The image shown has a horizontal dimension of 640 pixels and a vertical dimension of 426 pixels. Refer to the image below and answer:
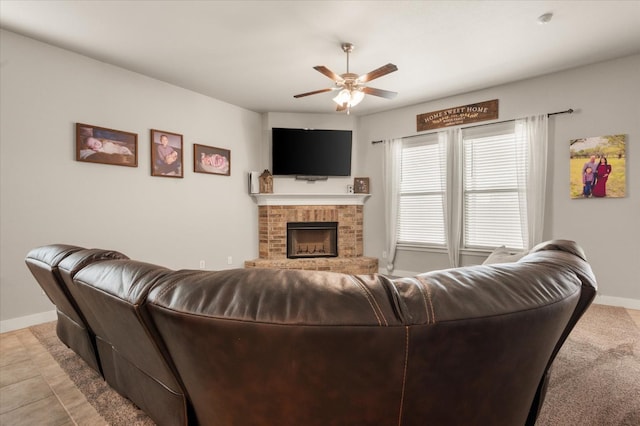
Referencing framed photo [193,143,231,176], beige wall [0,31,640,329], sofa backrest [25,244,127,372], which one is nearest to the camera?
sofa backrest [25,244,127,372]

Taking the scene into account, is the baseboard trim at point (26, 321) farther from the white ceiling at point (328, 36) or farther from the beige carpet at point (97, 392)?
the white ceiling at point (328, 36)

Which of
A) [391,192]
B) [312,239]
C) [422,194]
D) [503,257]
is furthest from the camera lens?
[312,239]

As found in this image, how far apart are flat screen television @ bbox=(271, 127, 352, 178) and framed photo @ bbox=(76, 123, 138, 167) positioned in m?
2.25

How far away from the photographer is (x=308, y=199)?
5707 mm

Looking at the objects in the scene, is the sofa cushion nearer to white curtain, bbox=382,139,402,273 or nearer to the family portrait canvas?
the family portrait canvas

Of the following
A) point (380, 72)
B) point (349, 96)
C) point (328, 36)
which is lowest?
point (349, 96)

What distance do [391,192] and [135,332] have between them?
4837 millimetres

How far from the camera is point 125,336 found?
1292mm

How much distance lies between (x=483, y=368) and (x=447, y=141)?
4.61 meters

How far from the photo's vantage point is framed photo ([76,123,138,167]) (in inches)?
139

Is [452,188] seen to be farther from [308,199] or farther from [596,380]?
[596,380]

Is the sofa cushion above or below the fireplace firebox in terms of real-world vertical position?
above

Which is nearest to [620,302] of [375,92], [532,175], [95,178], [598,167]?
[598,167]

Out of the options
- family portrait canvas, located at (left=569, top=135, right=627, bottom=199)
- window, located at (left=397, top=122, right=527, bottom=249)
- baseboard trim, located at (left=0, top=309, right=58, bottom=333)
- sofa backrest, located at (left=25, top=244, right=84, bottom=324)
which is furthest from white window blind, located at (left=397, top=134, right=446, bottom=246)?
baseboard trim, located at (left=0, top=309, right=58, bottom=333)
